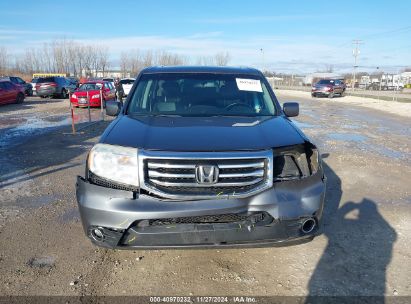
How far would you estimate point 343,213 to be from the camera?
483 cm

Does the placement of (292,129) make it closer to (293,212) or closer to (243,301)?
(293,212)

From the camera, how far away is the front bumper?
2.85 meters

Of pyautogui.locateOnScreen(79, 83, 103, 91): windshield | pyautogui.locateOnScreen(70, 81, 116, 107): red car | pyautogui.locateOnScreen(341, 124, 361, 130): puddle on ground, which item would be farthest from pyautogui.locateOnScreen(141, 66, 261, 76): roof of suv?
pyautogui.locateOnScreen(79, 83, 103, 91): windshield

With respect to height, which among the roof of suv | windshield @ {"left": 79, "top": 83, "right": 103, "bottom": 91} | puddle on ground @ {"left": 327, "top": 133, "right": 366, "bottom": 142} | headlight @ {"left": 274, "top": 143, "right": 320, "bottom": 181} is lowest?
puddle on ground @ {"left": 327, "top": 133, "right": 366, "bottom": 142}

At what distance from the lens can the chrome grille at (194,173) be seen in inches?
114

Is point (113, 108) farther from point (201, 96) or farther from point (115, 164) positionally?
point (115, 164)

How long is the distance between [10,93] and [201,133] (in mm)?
23037

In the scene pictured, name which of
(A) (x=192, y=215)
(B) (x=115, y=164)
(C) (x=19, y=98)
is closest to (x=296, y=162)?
(A) (x=192, y=215)

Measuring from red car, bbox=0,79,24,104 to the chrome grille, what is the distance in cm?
2251

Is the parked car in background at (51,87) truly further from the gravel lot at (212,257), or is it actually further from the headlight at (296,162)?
the headlight at (296,162)

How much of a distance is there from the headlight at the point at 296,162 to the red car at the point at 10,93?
22849mm

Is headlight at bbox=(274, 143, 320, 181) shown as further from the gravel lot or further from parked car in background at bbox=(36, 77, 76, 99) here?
parked car in background at bbox=(36, 77, 76, 99)

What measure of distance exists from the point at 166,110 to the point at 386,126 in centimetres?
1271

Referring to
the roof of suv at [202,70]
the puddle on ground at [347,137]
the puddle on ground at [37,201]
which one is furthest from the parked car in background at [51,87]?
the roof of suv at [202,70]
